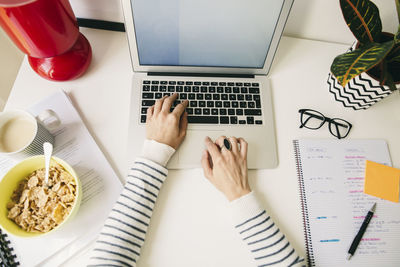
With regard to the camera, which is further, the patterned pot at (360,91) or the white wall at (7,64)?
the white wall at (7,64)

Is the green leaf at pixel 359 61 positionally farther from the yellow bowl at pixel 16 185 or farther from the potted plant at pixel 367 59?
the yellow bowl at pixel 16 185

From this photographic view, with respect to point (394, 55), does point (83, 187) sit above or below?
below

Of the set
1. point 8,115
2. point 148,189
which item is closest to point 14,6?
point 8,115

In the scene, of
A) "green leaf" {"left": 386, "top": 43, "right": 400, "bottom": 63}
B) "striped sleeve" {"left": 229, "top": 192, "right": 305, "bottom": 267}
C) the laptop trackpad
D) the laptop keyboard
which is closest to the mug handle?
the laptop keyboard

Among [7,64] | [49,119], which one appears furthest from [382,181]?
[7,64]

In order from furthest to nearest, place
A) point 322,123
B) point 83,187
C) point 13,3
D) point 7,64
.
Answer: point 7,64 → point 322,123 → point 83,187 → point 13,3

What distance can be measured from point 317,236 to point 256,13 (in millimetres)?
564

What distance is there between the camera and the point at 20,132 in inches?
23.5

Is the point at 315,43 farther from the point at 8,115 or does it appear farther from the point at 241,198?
the point at 8,115

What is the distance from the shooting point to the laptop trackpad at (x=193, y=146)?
0.66 meters

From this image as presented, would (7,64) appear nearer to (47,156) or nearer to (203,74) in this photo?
(47,156)

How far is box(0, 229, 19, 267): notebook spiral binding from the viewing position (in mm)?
532

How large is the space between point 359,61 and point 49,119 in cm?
74

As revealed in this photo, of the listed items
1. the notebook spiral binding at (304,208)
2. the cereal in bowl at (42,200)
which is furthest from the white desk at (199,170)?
the cereal in bowl at (42,200)
